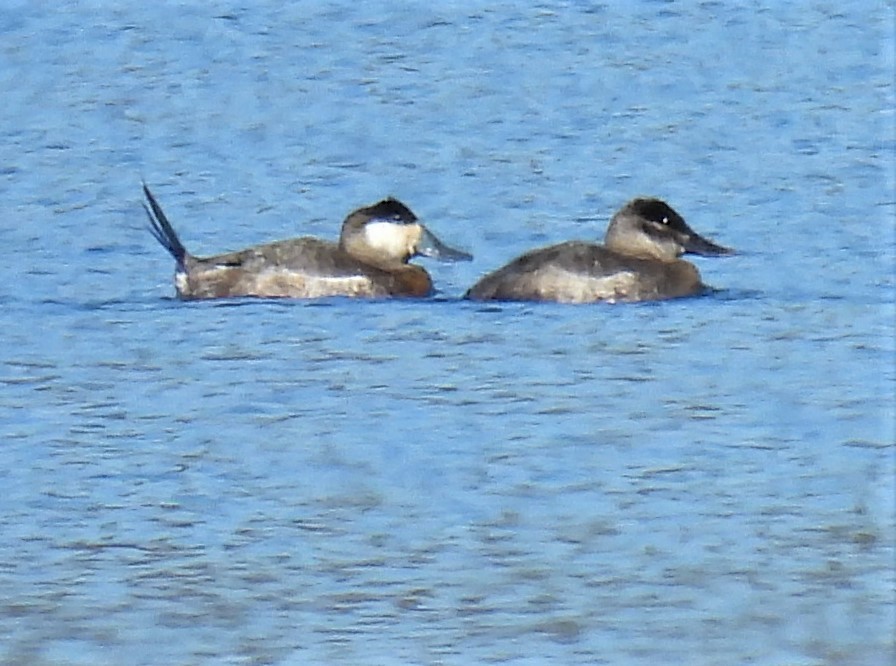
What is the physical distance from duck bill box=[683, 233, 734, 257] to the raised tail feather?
1748 mm

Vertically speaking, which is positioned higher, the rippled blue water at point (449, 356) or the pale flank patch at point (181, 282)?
the rippled blue water at point (449, 356)

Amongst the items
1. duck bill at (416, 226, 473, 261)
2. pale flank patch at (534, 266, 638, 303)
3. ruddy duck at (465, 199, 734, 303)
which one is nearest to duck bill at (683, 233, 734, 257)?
ruddy duck at (465, 199, 734, 303)

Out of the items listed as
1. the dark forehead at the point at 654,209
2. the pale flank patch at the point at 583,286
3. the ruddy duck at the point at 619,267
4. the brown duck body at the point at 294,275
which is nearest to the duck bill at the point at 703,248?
the ruddy duck at the point at 619,267

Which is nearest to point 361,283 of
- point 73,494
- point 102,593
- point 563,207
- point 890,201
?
point 563,207

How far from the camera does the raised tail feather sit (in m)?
8.48

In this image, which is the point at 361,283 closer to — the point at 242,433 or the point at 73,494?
the point at 242,433

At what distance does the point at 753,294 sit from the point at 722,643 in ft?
11.7

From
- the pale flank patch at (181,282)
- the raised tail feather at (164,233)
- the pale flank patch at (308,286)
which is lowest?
the pale flank patch at (308,286)

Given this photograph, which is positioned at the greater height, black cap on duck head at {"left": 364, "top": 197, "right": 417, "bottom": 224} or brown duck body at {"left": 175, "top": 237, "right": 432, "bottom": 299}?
black cap on duck head at {"left": 364, "top": 197, "right": 417, "bottom": 224}

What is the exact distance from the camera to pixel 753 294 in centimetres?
803

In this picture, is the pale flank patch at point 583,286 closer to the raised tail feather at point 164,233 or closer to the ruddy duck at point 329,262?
the ruddy duck at point 329,262

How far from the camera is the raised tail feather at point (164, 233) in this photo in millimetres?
8484

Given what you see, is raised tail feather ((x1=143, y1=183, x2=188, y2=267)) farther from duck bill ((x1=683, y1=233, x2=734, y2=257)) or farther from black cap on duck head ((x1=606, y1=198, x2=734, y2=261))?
duck bill ((x1=683, y1=233, x2=734, y2=257))

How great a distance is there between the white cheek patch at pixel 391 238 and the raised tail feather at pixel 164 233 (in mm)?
675
